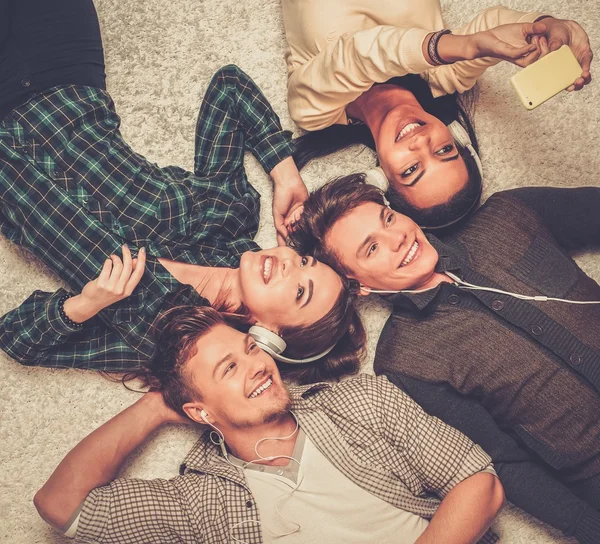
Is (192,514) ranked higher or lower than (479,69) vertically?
lower

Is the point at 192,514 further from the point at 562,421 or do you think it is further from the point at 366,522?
the point at 562,421

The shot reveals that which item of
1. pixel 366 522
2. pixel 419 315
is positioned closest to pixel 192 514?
pixel 366 522

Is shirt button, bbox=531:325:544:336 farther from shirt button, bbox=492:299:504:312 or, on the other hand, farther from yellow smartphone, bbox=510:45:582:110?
yellow smartphone, bbox=510:45:582:110

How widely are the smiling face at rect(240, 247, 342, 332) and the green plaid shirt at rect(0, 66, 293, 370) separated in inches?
7.4

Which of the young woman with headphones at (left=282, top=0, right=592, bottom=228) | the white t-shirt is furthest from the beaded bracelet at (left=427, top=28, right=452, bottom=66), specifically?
the white t-shirt

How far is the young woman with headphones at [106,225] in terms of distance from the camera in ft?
5.05

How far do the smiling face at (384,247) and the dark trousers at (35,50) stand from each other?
0.88m

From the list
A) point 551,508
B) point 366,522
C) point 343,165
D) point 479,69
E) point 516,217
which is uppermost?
point 479,69

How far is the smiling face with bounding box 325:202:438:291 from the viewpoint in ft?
5.07

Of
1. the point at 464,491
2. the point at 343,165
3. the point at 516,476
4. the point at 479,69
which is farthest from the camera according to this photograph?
the point at 343,165

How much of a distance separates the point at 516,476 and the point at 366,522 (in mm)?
428

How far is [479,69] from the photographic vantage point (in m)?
1.64

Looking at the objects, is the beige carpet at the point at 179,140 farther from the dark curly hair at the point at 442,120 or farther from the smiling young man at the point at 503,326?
the smiling young man at the point at 503,326

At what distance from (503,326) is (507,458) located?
36 cm
